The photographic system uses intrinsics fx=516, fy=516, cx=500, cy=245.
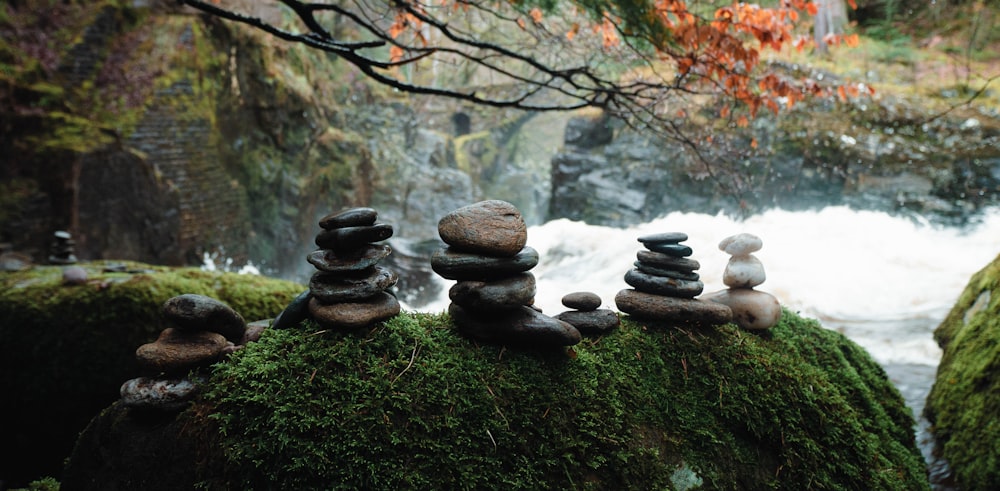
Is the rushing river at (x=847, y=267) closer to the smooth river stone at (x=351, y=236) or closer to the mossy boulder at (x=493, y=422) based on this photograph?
the mossy boulder at (x=493, y=422)

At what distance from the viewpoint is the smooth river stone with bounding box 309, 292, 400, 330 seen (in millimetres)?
1935

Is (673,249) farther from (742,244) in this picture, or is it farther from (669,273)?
(742,244)

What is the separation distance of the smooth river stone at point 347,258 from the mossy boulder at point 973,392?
3351mm

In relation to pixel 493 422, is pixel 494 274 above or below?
above

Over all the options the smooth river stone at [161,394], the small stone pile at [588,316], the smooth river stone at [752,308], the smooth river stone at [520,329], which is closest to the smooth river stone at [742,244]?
the smooth river stone at [752,308]

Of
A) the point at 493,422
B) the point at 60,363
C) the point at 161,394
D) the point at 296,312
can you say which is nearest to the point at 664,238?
the point at 493,422

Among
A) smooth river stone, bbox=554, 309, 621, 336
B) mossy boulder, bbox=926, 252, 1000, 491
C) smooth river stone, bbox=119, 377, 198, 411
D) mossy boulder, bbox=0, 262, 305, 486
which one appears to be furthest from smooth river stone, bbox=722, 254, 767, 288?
mossy boulder, bbox=0, 262, 305, 486

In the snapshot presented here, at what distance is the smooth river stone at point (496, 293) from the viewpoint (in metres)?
2.02

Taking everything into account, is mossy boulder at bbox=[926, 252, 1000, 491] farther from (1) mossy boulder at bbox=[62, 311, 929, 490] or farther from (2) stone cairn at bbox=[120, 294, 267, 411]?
(2) stone cairn at bbox=[120, 294, 267, 411]

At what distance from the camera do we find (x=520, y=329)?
208 cm

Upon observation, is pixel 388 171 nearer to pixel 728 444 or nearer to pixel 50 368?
pixel 50 368

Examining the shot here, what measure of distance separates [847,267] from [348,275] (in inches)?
328

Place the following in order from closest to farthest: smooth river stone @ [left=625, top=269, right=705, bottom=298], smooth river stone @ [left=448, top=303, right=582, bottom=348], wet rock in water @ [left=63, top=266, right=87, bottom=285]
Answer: smooth river stone @ [left=448, top=303, right=582, bottom=348] → smooth river stone @ [left=625, top=269, right=705, bottom=298] → wet rock in water @ [left=63, top=266, right=87, bottom=285]

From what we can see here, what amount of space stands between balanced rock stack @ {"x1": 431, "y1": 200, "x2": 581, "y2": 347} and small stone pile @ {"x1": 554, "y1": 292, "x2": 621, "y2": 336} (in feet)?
1.02
